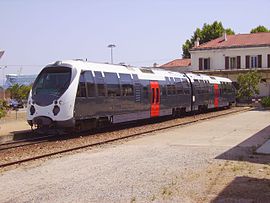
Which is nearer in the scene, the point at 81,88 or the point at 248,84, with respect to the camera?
the point at 81,88

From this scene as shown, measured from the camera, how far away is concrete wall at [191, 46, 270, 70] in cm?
5862

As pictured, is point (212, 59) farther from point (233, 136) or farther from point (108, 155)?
point (108, 155)

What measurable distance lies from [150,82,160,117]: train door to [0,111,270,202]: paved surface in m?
9.02

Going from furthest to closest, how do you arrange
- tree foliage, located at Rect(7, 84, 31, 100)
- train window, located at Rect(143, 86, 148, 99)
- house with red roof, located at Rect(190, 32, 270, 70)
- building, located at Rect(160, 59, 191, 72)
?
building, located at Rect(160, 59, 191, 72) < tree foliage, located at Rect(7, 84, 31, 100) < house with red roof, located at Rect(190, 32, 270, 70) < train window, located at Rect(143, 86, 148, 99)

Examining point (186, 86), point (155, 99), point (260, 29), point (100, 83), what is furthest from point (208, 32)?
point (100, 83)

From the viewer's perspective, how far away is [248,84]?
49812 millimetres

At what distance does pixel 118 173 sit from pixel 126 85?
1189 centimetres

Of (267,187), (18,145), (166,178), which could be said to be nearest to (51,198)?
(166,178)

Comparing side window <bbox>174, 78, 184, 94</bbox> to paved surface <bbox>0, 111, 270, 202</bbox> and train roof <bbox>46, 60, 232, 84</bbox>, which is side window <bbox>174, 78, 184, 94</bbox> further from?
paved surface <bbox>0, 111, 270, 202</bbox>

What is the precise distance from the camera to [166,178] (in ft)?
29.9

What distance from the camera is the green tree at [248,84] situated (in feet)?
163

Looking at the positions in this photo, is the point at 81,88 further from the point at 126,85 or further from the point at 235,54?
the point at 235,54

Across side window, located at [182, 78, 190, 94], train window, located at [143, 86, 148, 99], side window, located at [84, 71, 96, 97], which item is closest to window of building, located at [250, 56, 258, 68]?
side window, located at [182, 78, 190, 94]

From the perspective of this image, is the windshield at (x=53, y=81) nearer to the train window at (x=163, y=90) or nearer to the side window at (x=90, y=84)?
the side window at (x=90, y=84)
